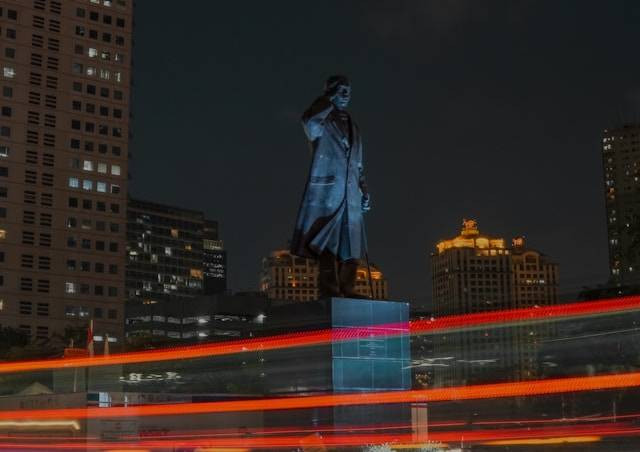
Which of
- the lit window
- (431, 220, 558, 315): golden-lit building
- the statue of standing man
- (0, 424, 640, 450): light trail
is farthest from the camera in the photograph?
(431, 220, 558, 315): golden-lit building

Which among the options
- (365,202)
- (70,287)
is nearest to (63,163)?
(70,287)

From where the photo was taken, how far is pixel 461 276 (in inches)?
7092

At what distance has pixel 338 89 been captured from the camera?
1705 centimetres

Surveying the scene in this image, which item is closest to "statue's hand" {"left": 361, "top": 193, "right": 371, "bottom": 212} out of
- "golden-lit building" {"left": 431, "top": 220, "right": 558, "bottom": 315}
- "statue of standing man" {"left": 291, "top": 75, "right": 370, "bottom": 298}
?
"statue of standing man" {"left": 291, "top": 75, "right": 370, "bottom": 298}

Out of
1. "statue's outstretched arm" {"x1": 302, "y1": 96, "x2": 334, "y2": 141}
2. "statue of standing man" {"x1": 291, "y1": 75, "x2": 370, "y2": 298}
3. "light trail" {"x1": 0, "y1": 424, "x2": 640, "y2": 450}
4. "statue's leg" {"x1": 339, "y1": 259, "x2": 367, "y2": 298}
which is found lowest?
"light trail" {"x1": 0, "y1": 424, "x2": 640, "y2": 450}

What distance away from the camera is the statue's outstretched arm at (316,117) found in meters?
16.8

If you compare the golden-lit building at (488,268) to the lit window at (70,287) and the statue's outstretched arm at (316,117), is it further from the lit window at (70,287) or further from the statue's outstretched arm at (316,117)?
the statue's outstretched arm at (316,117)

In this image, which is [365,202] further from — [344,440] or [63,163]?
[63,163]

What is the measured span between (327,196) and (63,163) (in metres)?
81.8

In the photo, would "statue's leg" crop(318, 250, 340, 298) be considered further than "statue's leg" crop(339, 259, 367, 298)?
No

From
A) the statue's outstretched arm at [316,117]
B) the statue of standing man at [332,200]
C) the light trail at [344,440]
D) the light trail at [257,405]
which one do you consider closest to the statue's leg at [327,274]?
the statue of standing man at [332,200]

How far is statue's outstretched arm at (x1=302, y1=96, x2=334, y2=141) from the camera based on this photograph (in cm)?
1684

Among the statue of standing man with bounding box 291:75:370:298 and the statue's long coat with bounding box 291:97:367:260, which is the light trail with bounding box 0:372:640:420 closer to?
the statue of standing man with bounding box 291:75:370:298

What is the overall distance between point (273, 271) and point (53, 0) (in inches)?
2928
